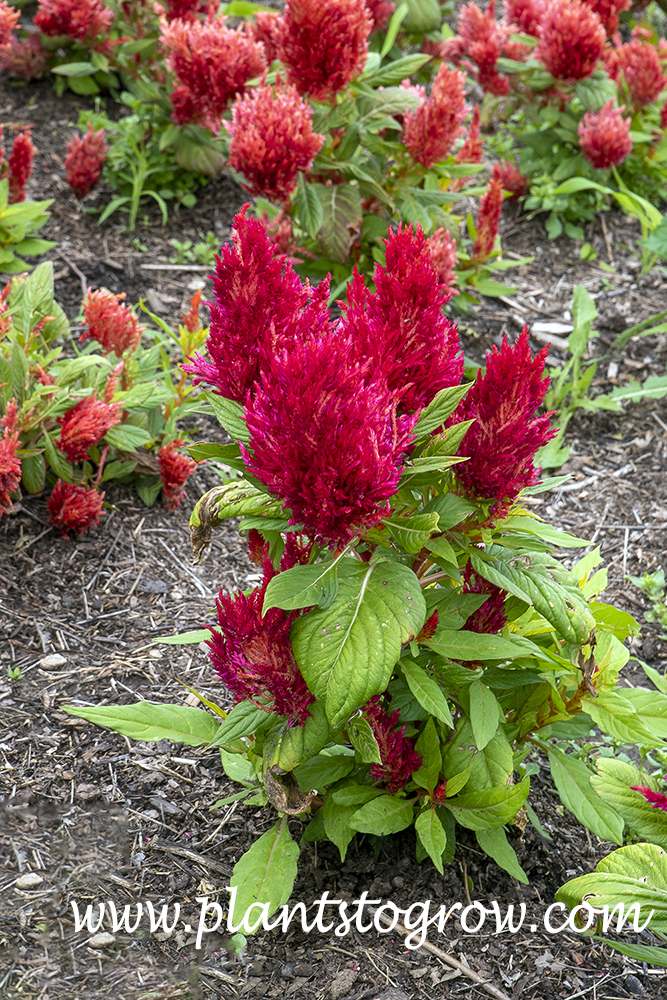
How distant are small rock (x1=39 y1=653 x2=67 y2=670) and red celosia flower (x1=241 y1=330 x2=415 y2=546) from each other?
54.6 inches

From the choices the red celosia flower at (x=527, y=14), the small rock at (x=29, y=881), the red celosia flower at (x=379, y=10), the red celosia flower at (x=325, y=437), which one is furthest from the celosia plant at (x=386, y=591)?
the red celosia flower at (x=527, y=14)

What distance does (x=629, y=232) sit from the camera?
204 inches

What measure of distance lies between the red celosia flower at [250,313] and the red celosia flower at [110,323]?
1527 mm

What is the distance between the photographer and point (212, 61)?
3.88 meters

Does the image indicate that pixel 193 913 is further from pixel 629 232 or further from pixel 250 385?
pixel 629 232

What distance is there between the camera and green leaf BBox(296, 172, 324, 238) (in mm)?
3574

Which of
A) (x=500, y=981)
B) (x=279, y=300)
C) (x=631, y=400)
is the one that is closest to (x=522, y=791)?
(x=500, y=981)

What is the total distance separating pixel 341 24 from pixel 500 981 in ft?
10.1

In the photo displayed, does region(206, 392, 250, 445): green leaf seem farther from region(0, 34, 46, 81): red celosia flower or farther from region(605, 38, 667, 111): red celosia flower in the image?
region(0, 34, 46, 81): red celosia flower

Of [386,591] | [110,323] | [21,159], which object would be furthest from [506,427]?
[21,159]

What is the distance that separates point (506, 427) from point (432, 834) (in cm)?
94

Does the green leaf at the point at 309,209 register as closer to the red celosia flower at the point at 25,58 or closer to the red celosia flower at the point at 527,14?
the red celosia flower at the point at 527,14

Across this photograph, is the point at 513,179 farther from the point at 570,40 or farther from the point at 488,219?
the point at 488,219

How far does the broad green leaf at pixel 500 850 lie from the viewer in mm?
2113
